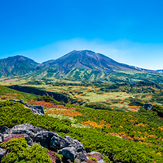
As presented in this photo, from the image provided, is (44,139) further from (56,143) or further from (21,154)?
(21,154)

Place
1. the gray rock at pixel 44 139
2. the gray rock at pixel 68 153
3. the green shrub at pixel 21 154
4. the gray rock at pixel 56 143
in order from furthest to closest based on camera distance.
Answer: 1. the gray rock at pixel 44 139
2. the gray rock at pixel 56 143
3. the gray rock at pixel 68 153
4. the green shrub at pixel 21 154

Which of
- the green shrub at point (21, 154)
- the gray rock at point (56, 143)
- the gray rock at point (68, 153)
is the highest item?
the green shrub at point (21, 154)

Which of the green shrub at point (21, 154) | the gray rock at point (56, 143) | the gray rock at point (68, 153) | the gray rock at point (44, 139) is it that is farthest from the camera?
the gray rock at point (44, 139)

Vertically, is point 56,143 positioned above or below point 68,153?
above

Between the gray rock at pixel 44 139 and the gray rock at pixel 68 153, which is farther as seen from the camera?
the gray rock at pixel 44 139

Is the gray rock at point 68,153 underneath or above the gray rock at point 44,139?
underneath

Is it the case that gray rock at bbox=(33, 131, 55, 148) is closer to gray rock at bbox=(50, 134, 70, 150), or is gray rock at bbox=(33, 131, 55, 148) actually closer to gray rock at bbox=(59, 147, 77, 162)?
gray rock at bbox=(50, 134, 70, 150)

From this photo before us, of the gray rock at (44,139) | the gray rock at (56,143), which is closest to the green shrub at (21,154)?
the gray rock at (56,143)

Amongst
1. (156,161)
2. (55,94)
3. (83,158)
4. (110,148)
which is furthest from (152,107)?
(55,94)

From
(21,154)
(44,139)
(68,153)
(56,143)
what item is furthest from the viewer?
(44,139)

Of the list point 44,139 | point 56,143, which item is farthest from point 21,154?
point 56,143

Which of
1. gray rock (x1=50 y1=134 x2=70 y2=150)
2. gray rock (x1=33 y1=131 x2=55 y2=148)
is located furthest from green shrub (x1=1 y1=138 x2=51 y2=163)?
gray rock (x1=33 y1=131 x2=55 y2=148)

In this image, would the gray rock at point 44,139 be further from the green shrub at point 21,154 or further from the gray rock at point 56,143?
the green shrub at point 21,154
